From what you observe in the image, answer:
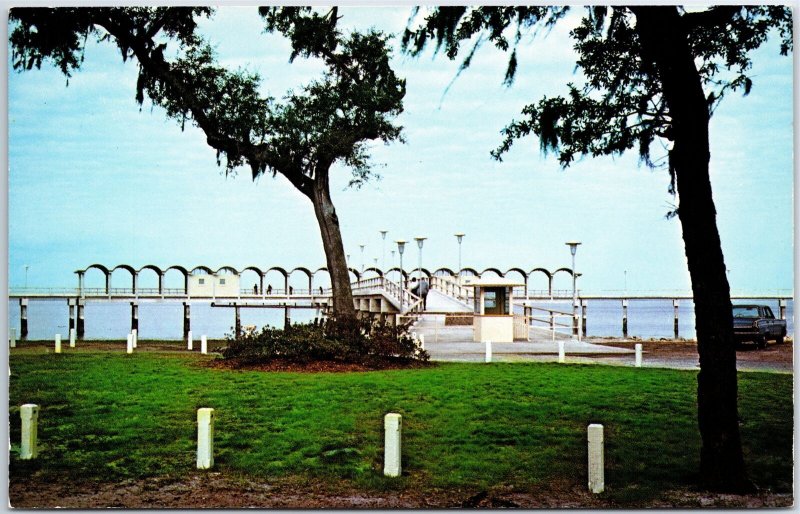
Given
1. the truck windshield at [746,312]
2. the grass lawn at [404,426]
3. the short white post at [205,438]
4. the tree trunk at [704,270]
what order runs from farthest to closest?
the truck windshield at [746,312] → the grass lawn at [404,426] → the short white post at [205,438] → the tree trunk at [704,270]

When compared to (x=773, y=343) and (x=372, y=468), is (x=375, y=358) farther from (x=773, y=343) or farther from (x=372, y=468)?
(x=773, y=343)

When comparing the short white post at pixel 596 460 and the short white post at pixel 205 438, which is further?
the short white post at pixel 205 438

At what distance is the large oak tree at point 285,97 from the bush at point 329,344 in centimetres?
59

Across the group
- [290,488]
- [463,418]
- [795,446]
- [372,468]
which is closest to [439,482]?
[372,468]

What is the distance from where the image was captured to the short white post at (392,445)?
25.6 ft

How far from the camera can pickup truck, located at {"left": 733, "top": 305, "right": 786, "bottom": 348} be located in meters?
20.1

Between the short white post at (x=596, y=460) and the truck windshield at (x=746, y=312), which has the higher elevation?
the truck windshield at (x=746, y=312)

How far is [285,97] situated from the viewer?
50.5 feet

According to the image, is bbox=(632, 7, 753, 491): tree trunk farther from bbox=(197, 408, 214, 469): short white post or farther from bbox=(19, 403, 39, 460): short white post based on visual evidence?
bbox=(19, 403, 39, 460): short white post

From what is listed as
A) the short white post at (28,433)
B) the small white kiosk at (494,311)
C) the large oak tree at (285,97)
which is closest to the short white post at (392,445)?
the short white post at (28,433)

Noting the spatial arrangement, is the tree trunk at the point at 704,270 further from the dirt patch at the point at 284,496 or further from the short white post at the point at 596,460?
the short white post at the point at 596,460

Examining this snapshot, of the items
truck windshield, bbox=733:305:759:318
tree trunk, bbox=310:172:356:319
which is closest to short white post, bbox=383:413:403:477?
tree trunk, bbox=310:172:356:319

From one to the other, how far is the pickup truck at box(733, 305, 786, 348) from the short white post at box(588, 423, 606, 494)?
507 inches

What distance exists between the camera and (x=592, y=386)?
1235 cm
